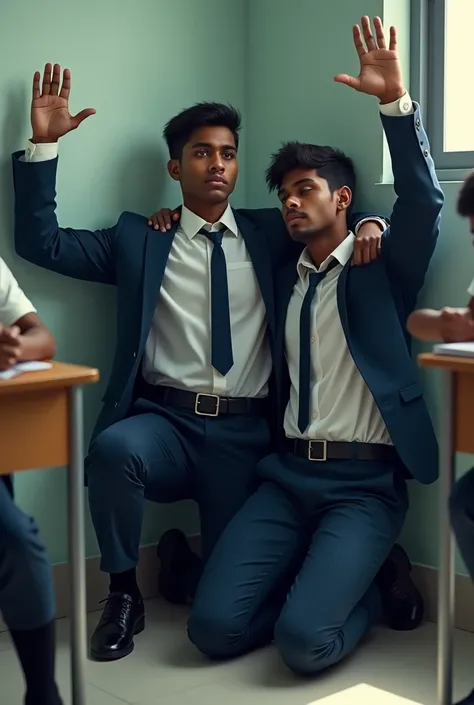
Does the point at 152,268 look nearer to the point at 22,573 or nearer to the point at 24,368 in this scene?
the point at 24,368

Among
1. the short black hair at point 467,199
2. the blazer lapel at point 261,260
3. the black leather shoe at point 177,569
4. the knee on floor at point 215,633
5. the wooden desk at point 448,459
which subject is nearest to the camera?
the short black hair at point 467,199

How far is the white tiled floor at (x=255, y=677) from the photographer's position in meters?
2.42

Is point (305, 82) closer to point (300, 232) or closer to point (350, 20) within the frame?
point (350, 20)

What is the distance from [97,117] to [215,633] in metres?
1.42

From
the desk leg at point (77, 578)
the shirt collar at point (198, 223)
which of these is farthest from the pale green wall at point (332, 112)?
the desk leg at point (77, 578)

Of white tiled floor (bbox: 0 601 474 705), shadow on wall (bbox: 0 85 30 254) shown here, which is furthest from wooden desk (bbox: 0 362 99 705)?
shadow on wall (bbox: 0 85 30 254)

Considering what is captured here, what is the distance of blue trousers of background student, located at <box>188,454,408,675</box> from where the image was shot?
101 inches

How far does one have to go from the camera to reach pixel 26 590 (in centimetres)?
209

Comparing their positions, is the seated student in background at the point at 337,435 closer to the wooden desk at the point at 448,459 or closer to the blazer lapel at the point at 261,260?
the blazer lapel at the point at 261,260

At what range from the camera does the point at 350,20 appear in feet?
9.87

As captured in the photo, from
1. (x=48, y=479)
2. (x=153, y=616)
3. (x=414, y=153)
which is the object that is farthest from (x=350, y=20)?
(x=153, y=616)

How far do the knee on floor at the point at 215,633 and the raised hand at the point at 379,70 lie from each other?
1.33 metres

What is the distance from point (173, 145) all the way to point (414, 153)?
73 centimetres

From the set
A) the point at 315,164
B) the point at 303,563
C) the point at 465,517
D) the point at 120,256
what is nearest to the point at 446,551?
the point at 465,517
